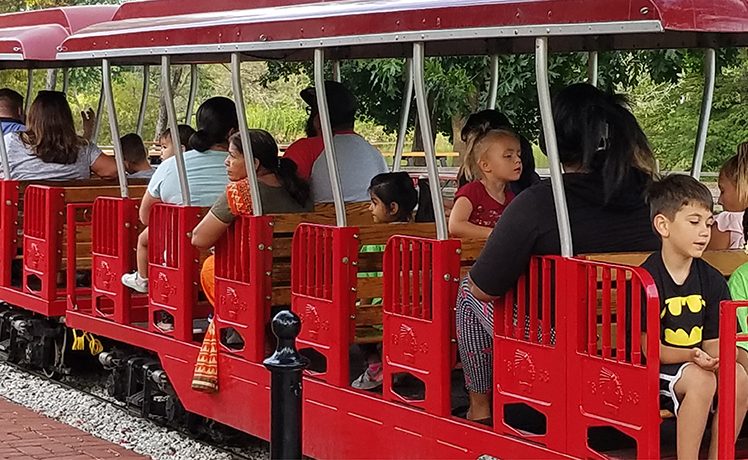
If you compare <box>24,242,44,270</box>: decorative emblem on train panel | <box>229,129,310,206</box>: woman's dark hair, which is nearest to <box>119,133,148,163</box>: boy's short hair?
<box>24,242,44,270</box>: decorative emblem on train panel

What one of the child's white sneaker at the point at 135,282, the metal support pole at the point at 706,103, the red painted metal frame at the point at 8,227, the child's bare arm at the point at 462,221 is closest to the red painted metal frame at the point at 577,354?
the child's bare arm at the point at 462,221

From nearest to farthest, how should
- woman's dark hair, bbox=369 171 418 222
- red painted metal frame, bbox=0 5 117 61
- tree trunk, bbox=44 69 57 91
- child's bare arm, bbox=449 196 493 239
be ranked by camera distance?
child's bare arm, bbox=449 196 493 239
woman's dark hair, bbox=369 171 418 222
red painted metal frame, bbox=0 5 117 61
tree trunk, bbox=44 69 57 91

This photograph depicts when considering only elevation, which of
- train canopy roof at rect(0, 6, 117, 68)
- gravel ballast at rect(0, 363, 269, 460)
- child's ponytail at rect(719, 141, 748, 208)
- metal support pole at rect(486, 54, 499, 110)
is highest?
train canopy roof at rect(0, 6, 117, 68)

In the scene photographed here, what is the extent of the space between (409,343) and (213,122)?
2723 mm

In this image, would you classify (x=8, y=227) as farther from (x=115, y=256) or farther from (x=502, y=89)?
(x=502, y=89)

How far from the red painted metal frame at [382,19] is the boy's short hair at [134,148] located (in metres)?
1.93

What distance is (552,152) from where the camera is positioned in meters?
5.54

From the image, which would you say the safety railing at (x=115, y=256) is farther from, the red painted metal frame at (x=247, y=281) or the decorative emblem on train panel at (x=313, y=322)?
the decorative emblem on train panel at (x=313, y=322)

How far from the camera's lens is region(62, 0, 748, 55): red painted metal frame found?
16.1ft

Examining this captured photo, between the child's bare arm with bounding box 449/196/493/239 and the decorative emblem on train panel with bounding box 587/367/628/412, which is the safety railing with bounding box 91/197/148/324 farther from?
the decorative emblem on train panel with bounding box 587/367/628/412

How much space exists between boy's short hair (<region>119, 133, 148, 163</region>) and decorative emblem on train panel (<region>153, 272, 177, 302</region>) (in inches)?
115

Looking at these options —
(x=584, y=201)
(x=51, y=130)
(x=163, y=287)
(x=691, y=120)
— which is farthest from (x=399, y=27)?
(x=691, y=120)

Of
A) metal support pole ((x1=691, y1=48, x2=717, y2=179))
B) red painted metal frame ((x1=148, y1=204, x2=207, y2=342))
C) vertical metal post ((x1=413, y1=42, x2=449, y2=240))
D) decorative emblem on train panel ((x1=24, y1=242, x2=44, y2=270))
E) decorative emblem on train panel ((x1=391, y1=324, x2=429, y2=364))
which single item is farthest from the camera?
decorative emblem on train panel ((x1=24, y1=242, x2=44, y2=270))

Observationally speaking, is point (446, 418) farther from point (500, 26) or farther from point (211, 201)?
point (211, 201)
